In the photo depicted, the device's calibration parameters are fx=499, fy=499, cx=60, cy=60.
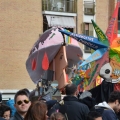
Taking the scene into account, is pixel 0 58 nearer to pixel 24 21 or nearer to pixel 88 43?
pixel 24 21

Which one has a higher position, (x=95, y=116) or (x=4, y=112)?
(x=95, y=116)

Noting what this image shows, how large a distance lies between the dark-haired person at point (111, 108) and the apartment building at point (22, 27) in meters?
21.9

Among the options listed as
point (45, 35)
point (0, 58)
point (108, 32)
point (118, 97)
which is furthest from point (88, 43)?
point (0, 58)

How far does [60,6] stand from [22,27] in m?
2.94

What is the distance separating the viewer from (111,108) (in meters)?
8.55

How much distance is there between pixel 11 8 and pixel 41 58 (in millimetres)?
17945

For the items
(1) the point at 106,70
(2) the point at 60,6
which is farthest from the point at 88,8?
(1) the point at 106,70

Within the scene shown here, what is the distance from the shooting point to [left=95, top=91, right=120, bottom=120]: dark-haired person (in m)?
8.25

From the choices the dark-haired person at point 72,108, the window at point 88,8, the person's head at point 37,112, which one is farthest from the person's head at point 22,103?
the window at point 88,8

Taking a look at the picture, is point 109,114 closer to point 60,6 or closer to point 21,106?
point 21,106

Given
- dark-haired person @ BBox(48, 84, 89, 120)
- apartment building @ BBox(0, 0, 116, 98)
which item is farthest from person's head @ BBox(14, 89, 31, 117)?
apartment building @ BBox(0, 0, 116, 98)

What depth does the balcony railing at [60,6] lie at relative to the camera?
31.7m

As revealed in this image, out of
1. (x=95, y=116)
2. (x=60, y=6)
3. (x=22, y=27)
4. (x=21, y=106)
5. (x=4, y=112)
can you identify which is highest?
(x=60, y=6)

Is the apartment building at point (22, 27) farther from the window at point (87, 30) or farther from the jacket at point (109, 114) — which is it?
the jacket at point (109, 114)
